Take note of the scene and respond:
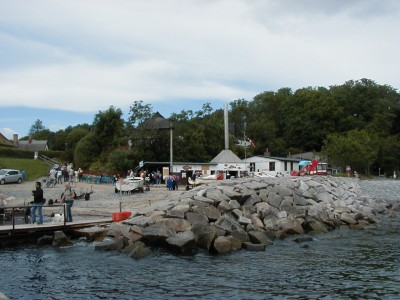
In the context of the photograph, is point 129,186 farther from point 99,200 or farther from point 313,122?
point 313,122

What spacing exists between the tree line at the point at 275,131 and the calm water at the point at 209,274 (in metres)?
40.2

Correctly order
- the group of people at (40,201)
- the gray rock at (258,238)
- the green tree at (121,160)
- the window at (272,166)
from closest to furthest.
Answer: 1. the gray rock at (258,238)
2. the group of people at (40,201)
3. the green tree at (121,160)
4. the window at (272,166)

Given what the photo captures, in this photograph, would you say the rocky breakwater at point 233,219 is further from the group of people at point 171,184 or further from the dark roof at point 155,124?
the dark roof at point 155,124

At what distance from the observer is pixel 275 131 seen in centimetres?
10250

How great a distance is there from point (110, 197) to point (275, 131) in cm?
6889

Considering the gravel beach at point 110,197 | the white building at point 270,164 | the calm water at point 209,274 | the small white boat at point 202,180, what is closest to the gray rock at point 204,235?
the calm water at point 209,274

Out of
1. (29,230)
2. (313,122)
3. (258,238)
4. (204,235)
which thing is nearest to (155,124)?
(29,230)

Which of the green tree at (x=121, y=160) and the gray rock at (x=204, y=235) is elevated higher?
the green tree at (x=121, y=160)

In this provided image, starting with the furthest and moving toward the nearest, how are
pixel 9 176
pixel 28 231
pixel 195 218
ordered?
pixel 9 176
pixel 195 218
pixel 28 231

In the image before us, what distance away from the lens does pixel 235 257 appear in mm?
18844

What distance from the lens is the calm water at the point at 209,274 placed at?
13.9 metres

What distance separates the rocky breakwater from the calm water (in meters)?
0.87

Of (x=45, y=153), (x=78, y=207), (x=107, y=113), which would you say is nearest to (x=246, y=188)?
(x=78, y=207)

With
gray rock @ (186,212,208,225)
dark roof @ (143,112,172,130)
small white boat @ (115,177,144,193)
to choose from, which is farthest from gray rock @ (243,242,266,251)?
dark roof @ (143,112,172,130)
